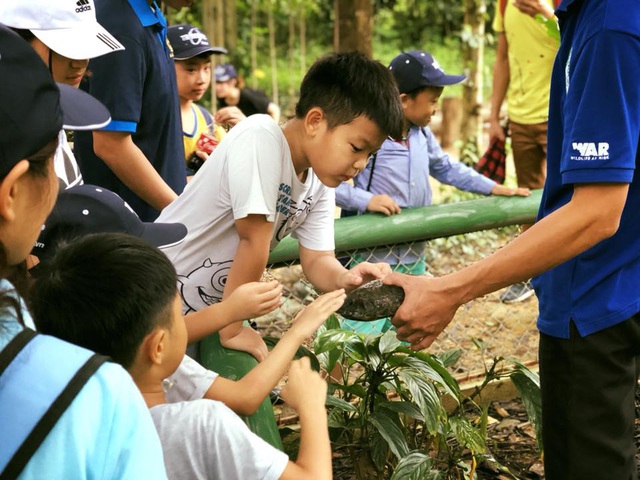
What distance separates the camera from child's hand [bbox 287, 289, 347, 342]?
1.89 m

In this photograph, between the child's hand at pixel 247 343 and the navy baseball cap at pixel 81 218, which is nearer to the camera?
the navy baseball cap at pixel 81 218

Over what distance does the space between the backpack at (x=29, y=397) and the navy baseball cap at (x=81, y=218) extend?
0.83 m

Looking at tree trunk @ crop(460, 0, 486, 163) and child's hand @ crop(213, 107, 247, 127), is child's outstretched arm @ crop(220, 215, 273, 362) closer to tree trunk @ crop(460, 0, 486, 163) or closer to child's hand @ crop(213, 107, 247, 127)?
Result: child's hand @ crop(213, 107, 247, 127)

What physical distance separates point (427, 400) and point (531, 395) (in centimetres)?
44

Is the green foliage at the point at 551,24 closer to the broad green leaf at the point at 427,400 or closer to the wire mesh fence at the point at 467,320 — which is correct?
the wire mesh fence at the point at 467,320

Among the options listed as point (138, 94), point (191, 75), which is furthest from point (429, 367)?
point (191, 75)

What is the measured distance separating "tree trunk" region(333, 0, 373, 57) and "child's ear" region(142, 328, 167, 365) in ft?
19.2

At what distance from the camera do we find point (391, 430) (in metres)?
2.32

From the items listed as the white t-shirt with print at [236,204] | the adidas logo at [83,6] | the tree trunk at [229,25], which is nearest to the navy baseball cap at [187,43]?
the adidas logo at [83,6]

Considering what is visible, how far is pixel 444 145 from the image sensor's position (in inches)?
362

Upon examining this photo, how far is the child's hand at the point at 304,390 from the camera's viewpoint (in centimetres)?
170

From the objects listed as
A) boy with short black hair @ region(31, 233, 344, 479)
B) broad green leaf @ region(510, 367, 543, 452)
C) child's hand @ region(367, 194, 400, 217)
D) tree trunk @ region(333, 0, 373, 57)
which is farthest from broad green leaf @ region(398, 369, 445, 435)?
tree trunk @ region(333, 0, 373, 57)

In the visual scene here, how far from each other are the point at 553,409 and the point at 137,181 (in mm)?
1436

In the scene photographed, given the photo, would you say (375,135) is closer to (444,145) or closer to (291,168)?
(291,168)
